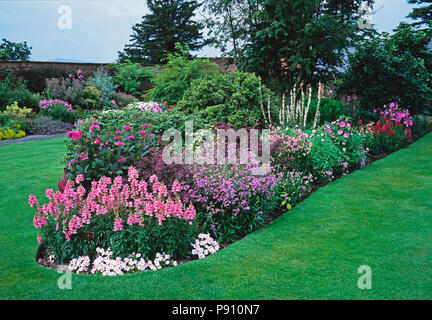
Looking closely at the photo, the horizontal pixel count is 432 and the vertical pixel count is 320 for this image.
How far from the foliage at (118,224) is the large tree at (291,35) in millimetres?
9965

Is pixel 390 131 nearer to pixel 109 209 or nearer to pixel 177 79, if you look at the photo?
pixel 177 79

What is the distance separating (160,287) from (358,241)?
2.36 meters

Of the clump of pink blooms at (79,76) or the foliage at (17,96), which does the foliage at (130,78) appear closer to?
the clump of pink blooms at (79,76)

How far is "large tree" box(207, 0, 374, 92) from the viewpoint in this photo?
42.4 ft

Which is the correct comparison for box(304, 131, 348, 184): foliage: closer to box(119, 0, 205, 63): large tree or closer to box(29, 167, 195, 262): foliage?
box(29, 167, 195, 262): foliage

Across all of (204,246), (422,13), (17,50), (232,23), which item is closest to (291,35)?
(232,23)

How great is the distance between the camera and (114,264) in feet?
12.5

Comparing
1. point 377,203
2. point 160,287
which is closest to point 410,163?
point 377,203

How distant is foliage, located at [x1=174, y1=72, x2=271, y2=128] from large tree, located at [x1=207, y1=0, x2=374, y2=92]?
507cm

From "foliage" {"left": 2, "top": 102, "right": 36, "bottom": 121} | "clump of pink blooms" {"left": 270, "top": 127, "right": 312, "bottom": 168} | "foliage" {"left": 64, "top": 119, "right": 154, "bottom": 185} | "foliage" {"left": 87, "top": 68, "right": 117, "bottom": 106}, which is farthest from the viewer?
"foliage" {"left": 87, "top": 68, "right": 117, "bottom": 106}

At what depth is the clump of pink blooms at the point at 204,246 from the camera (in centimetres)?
413

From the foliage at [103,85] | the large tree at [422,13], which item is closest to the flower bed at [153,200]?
the foliage at [103,85]

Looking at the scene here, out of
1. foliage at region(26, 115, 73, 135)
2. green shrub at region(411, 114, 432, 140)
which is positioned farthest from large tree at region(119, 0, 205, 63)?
green shrub at region(411, 114, 432, 140)
